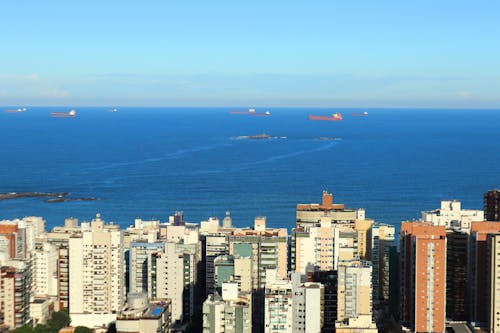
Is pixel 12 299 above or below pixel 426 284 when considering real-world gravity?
below

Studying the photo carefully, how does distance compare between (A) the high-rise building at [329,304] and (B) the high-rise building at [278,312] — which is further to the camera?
(A) the high-rise building at [329,304]

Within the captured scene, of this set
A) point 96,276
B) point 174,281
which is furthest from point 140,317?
point 96,276

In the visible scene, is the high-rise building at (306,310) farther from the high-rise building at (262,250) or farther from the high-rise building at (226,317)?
the high-rise building at (262,250)

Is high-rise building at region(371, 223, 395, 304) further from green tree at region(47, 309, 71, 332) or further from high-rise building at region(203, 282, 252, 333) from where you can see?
green tree at region(47, 309, 71, 332)

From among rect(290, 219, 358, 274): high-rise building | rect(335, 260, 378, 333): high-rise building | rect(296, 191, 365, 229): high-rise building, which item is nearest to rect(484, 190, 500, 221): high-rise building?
rect(296, 191, 365, 229): high-rise building

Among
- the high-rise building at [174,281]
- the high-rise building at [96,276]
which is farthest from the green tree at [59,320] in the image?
the high-rise building at [174,281]

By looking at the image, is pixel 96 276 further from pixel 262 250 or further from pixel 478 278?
pixel 478 278
